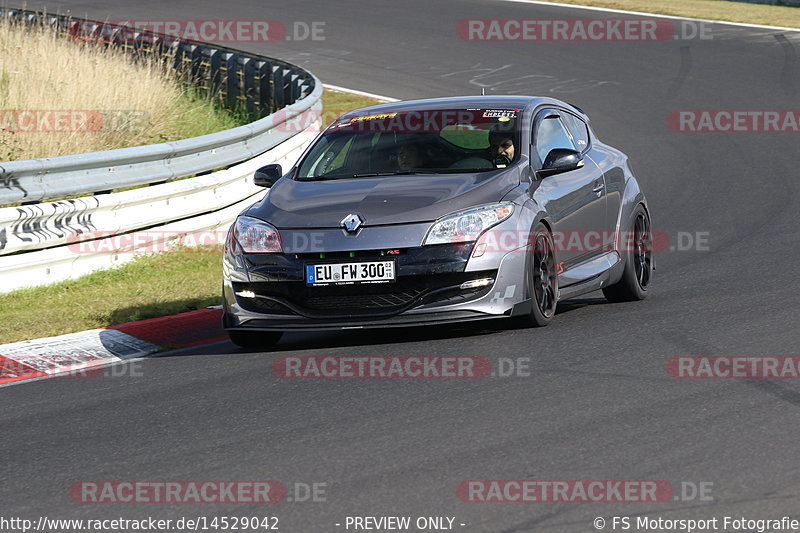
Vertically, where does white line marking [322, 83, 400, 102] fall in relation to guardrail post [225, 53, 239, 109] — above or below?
below

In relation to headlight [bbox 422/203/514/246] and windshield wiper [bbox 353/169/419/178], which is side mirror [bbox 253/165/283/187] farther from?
headlight [bbox 422/203/514/246]

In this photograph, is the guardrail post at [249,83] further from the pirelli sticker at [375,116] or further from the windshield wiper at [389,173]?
the windshield wiper at [389,173]

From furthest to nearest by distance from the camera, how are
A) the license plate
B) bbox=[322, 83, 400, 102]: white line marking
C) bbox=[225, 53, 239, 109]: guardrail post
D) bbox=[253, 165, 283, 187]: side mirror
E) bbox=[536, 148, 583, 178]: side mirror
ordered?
bbox=[322, 83, 400, 102]: white line marking, bbox=[225, 53, 239, 109]: guardrail post, bbox=[253, 165, 283, 187]: side mirror, bbox=[536, 148, 583, 178]: side mirror, the license plate

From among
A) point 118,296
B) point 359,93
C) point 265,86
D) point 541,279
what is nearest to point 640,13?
point 359,93

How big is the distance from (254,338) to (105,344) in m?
1.05

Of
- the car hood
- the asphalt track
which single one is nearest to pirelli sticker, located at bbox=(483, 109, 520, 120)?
the car hood

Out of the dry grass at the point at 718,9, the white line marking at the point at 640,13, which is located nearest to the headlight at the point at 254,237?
the white line marking at the point at 640,13

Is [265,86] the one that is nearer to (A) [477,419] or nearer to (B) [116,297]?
(B) [116,297]

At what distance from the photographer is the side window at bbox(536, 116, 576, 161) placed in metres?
9.56

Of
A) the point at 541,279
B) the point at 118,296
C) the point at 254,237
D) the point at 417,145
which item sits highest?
the point at 417,145

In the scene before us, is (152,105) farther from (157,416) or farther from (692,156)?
(157,416)

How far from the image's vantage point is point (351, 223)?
8242mm

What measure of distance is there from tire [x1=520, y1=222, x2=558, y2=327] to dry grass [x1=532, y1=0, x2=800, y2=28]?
23920mm

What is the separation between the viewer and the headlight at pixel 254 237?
8461 millimetres
